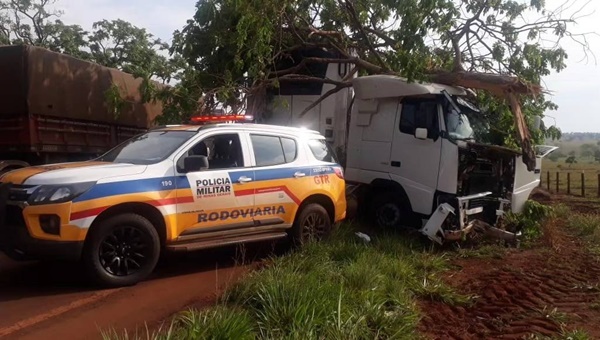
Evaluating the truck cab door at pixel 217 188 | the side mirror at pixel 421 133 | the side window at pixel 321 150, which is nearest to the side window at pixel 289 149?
the side window at pixel 321 150

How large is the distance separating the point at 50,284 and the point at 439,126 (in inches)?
236

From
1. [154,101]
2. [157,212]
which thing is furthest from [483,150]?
[154,101]

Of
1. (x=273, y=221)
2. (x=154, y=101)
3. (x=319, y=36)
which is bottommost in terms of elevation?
(x=273, y=221)

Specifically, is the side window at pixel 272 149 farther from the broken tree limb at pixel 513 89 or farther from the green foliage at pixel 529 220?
the green foliage at pixel 529 220

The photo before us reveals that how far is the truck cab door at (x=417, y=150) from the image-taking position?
879cm

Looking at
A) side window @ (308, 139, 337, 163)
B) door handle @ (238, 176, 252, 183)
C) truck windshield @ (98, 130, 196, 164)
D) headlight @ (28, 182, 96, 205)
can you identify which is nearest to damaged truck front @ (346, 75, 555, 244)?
side window @ (308, 139, 337, 163)

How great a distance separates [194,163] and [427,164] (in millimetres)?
4239

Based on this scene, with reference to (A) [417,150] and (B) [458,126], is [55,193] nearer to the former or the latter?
(A) [417,150]

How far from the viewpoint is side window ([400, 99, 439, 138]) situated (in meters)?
8.84

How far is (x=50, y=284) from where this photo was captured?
228 inches

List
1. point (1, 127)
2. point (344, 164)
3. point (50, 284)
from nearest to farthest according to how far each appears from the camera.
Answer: point (50, 284) → point (1, 127) → point (344, 164)

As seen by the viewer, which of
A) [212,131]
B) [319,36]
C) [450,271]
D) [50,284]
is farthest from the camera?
[319,36]

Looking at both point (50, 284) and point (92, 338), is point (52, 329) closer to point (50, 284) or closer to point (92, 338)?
point (92, 338)

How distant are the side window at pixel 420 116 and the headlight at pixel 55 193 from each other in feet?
18.2
